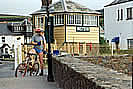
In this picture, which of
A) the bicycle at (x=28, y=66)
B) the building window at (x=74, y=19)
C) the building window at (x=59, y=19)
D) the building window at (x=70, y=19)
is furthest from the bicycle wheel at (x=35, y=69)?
the building window at (x=70, y=19)

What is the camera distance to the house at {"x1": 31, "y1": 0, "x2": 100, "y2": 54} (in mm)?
44812

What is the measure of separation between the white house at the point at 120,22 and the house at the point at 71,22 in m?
1.93

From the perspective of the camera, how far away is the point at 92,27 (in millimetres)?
46938

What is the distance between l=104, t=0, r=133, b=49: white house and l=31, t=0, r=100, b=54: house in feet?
6.33

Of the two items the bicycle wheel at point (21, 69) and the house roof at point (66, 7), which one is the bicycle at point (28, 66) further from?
the house roof at point (66, 7)

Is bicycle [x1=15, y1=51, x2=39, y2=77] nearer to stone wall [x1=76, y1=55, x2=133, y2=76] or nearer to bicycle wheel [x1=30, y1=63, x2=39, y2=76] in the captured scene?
bicycle wheel [x1=30, y1=63, x2=39, y2=76]

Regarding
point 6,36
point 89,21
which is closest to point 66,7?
point 89,21

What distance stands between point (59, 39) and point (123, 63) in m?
28.2

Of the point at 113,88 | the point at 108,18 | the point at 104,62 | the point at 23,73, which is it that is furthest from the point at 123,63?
the point at 108,18

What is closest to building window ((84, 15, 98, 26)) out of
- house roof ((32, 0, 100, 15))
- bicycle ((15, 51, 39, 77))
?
house roof ((32, 0, 100, 15))

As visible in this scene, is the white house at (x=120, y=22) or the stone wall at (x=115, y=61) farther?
the white house at (x=120, y=22)

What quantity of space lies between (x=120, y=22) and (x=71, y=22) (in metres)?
5.75

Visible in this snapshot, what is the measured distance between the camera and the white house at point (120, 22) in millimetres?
44281

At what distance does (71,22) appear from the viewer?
1794 inches
